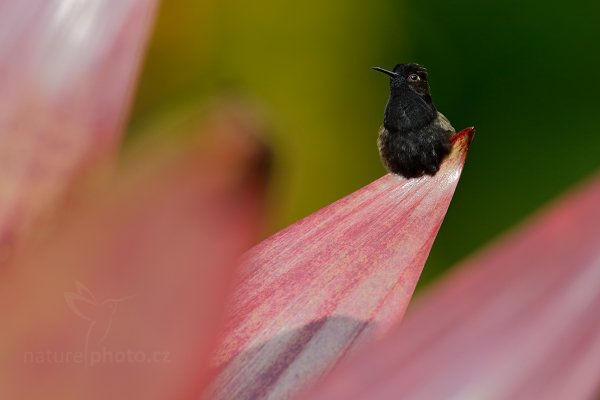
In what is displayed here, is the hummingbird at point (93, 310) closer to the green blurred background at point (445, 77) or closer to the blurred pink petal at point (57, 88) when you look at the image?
the blurred pink petal at point (57, 88)

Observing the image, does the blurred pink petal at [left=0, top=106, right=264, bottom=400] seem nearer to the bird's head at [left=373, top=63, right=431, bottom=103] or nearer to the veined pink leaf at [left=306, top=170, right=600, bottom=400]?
the veined pink leaf at [left=306, top=170, right=600, bottom=400]

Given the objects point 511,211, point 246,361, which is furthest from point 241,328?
point 511,211

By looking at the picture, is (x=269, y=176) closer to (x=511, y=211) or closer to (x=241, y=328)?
(x=241, y=328)

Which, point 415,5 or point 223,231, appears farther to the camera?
point 415,5

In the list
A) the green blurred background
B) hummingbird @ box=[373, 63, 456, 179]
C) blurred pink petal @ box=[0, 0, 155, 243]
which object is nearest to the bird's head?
hummingbird @ box=[373, 63, 456, 179]

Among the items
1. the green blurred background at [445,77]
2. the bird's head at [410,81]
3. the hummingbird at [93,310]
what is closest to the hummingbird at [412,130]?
the bird's head at [410,81]

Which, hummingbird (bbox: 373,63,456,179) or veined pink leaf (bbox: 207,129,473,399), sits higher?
hummingbird (bbox: 373,63,456,179)
